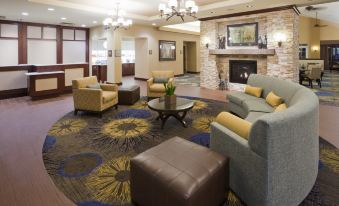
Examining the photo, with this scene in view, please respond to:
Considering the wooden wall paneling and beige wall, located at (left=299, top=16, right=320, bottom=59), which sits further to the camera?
beige wall, located at (left=299, top=16, right=320, bottom=59)

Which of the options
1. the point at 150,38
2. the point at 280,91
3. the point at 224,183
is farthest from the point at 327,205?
the point at 150,38

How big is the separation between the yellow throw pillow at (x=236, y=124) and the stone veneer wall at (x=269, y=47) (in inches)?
224

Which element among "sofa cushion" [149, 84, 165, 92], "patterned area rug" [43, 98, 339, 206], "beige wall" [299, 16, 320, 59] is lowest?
"patterned area rug" [43, 98, 339, 206]

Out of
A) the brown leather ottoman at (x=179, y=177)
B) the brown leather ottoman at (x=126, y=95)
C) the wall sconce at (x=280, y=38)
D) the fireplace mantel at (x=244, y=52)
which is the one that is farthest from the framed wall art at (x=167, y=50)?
the brown leather ottoman at (x=179, y=177)

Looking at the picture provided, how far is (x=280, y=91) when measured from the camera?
14.5ft

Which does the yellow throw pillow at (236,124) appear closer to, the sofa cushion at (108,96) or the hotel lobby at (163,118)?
the hotel lobby at (163,118)

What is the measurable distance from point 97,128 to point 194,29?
37.2 ft

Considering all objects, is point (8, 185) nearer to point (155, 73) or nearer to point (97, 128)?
point (97, 128)

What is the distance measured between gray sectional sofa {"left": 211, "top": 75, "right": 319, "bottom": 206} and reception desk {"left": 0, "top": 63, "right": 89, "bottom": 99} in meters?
6.69

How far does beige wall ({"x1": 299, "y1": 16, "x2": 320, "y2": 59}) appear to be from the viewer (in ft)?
55.6

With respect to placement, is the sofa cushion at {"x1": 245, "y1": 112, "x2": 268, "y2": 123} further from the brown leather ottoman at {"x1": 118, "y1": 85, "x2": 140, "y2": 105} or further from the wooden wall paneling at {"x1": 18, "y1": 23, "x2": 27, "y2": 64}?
the wooden wall paneling at {"x1": 18, "y1": 23, "x2": 27, "y2": 64}

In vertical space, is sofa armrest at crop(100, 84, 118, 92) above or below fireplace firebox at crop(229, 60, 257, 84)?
below

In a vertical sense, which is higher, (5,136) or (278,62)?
(278,62)

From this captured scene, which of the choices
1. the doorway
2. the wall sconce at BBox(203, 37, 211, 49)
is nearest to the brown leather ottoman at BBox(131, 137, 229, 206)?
the wall sconce at BBox(203, 37, 211, 49)
